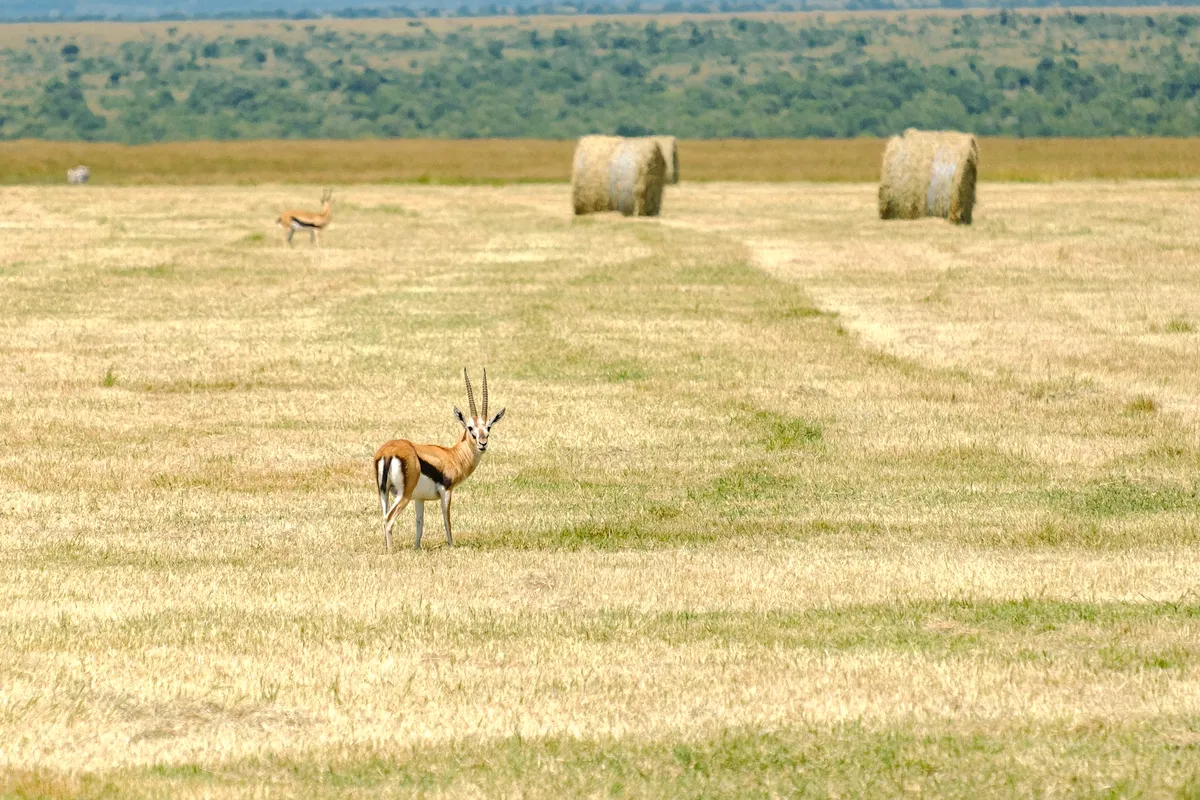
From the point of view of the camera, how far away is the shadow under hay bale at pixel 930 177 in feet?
130

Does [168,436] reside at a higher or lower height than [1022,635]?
lower

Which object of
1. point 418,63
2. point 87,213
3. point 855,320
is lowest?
point 418,63

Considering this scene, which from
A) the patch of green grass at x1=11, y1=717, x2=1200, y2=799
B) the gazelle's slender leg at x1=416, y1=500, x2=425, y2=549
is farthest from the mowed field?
the gazelle's slender leg at x1=416, y1=500, x2=425, y2=549

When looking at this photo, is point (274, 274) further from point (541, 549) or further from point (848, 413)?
point (541, 549)

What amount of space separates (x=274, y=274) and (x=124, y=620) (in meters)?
21.6

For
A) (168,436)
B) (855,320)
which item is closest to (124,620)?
(168,436)

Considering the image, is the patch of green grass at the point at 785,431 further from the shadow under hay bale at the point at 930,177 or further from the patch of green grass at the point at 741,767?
the shadow under hay bale at the point at 930,177

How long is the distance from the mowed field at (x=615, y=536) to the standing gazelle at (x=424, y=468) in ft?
1.20

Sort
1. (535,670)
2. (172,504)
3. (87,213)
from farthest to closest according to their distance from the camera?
(87,213), (172,504), (535,670)

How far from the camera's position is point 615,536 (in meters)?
14.0

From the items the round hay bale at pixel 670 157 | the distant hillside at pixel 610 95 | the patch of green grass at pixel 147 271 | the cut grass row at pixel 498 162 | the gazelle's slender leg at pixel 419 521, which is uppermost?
the gazelle's slender leg at pixel 419 521

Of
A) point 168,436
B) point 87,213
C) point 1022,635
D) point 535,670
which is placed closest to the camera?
point 535,670

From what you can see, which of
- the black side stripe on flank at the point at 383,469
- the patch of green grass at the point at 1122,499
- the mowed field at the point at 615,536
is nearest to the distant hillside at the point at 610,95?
the mowed field at the point at 615,536

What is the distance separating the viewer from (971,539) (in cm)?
1384
